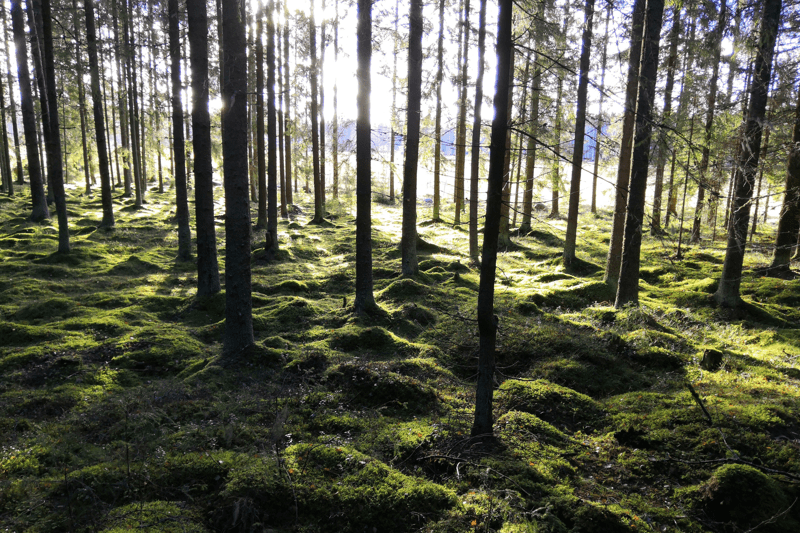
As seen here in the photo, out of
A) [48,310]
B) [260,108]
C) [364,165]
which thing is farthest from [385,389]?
[260,108]

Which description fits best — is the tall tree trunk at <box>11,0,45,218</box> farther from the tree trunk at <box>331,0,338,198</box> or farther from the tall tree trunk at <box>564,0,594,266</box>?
the tall tree trunk at <box>564,0,594,266</box>

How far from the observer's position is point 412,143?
12.7m

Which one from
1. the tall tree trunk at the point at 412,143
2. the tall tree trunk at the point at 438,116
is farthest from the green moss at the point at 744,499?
the tall tree trunk at the point at 438,116

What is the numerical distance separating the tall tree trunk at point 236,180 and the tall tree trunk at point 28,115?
1561 cm

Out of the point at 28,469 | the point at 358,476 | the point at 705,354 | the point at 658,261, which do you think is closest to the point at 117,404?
the point at 28,469

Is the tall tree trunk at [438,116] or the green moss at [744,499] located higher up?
the tall tree trunk at [438,116]

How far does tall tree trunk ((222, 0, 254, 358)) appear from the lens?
6.98 m

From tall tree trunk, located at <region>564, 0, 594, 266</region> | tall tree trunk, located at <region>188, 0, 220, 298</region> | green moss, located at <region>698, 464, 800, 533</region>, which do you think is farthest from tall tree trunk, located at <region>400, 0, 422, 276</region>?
green moss, located at <region>698, 464, 800, 533</region>

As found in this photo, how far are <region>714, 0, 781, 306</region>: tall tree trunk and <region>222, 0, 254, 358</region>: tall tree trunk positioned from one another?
30.8ft

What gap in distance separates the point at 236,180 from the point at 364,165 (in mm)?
3208

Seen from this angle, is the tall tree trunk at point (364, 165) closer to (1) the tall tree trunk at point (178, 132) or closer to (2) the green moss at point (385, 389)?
(2) the green moss at point (385, 389)

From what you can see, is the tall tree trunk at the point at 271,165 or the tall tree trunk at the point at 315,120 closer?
the tall tree trunk at the point at 271,165

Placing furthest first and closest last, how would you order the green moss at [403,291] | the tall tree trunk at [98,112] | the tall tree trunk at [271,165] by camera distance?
the tall tree trunk at [271,165] < the tall tree trunk at [98,112] < the green moss at [403,291]

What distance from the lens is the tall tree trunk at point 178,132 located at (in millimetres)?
11661
